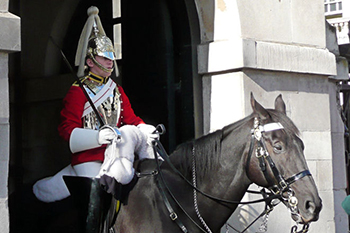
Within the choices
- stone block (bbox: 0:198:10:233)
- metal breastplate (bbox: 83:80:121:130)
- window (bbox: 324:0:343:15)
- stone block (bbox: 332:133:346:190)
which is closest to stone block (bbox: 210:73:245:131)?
metal breastplate (bbox: 83:80:121:130)

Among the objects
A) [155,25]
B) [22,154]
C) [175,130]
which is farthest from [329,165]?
[22,154]

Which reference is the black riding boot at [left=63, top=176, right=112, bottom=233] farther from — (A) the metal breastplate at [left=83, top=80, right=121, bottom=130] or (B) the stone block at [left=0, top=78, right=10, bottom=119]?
(B) the stone block at [left=0, top=78, right=10, bottom=119]

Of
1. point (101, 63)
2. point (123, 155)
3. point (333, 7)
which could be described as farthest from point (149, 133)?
point (333, 7)

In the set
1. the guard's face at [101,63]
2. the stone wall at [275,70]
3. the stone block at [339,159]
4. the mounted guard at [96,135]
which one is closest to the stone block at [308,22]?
the stone wall at [275,70]

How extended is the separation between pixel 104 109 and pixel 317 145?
2667 mm

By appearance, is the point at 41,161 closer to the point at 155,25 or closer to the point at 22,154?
the point at 22,154

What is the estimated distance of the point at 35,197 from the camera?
5234 mm

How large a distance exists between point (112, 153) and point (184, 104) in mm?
2046

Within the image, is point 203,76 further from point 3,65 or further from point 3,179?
point 3,179

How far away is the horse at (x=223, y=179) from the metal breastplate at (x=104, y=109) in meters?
0.69

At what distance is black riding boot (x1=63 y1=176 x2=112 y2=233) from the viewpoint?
4684 mm

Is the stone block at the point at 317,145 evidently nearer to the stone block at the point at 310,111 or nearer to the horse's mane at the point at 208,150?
the stone block at the point at 310,111

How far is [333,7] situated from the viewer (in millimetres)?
22688

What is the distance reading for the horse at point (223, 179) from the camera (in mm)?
4168
